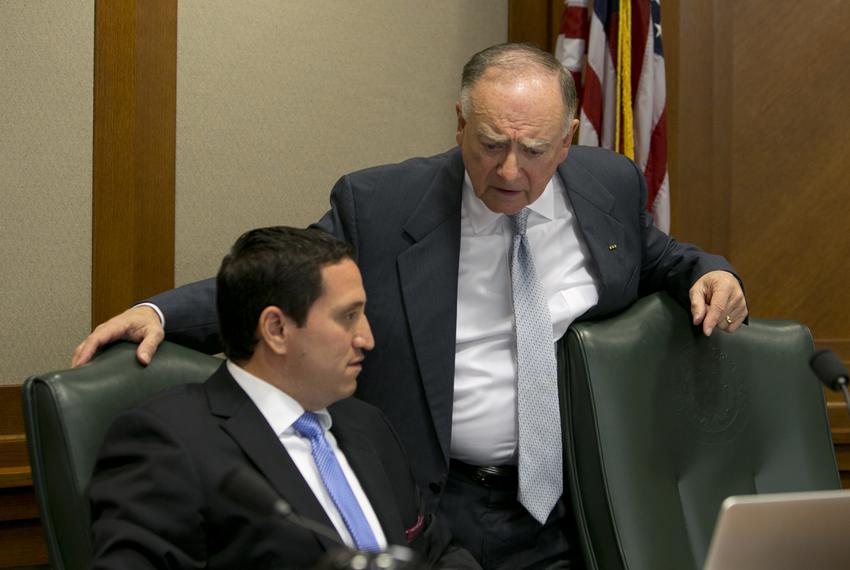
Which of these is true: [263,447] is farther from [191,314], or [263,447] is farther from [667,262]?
[667,262]

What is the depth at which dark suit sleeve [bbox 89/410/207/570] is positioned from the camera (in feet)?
5.37

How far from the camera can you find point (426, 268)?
245cm

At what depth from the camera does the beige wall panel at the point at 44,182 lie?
10.2ft

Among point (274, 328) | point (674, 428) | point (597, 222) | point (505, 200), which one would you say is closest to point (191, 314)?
point (274, 328)

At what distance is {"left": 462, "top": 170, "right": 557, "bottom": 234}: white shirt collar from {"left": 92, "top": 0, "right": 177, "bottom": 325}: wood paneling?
1188 mm

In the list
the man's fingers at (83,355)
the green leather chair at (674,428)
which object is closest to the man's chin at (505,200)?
the green leather chair at (674,428)

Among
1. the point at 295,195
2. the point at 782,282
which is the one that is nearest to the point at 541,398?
the point at 295,195

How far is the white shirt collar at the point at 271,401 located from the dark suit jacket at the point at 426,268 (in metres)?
0.35

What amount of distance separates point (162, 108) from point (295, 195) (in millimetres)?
519

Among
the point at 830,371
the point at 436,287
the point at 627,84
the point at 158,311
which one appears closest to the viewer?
the point at 830,371

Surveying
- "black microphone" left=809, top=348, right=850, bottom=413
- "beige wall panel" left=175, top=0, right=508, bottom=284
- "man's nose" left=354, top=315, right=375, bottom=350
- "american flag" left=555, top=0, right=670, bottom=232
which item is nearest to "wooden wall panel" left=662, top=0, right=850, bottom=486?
"american flag" left=555, top=0, right=670, bottom=232

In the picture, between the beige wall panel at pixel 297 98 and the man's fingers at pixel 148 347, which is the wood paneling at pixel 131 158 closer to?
the beige wall panel at pixel 297 98

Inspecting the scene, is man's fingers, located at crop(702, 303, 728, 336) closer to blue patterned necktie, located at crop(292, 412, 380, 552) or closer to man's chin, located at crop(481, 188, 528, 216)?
man's chin, located at crop(481, 188, 528, 216)

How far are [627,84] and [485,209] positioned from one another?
126cm
